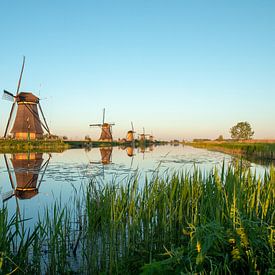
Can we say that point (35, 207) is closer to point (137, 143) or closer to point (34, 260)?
point (34, 260)

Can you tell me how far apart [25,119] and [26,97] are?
3363mm

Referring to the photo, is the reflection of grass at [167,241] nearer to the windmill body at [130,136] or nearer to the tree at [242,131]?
the windmill body at [130,136]

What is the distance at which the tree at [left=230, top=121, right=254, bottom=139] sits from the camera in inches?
3659

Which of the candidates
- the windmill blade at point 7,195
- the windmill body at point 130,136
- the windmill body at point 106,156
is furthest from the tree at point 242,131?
the windmill blade at point 7,195

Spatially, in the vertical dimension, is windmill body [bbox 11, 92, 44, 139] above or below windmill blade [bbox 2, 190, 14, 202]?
above

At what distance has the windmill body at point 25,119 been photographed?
39.1 m

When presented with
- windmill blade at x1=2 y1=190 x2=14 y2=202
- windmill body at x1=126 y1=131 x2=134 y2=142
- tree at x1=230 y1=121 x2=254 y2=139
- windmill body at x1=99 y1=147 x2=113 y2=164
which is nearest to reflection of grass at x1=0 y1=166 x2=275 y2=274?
windmill blade at x1=2 y1=190 x2=14 y2=202

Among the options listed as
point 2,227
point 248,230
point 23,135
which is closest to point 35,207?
point 2,227

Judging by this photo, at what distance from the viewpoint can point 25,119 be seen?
39250mm

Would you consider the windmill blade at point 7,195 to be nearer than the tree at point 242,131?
Yes

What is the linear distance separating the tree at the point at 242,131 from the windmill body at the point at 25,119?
72869mm

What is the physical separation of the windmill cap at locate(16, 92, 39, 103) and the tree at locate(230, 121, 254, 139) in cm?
7308

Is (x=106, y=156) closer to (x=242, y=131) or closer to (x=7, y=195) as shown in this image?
(x=7, y=195)

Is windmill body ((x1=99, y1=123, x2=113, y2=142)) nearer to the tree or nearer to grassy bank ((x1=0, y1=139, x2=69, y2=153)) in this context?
grassy bank ((x1=0, y1=139, x2=69, y2=153))
